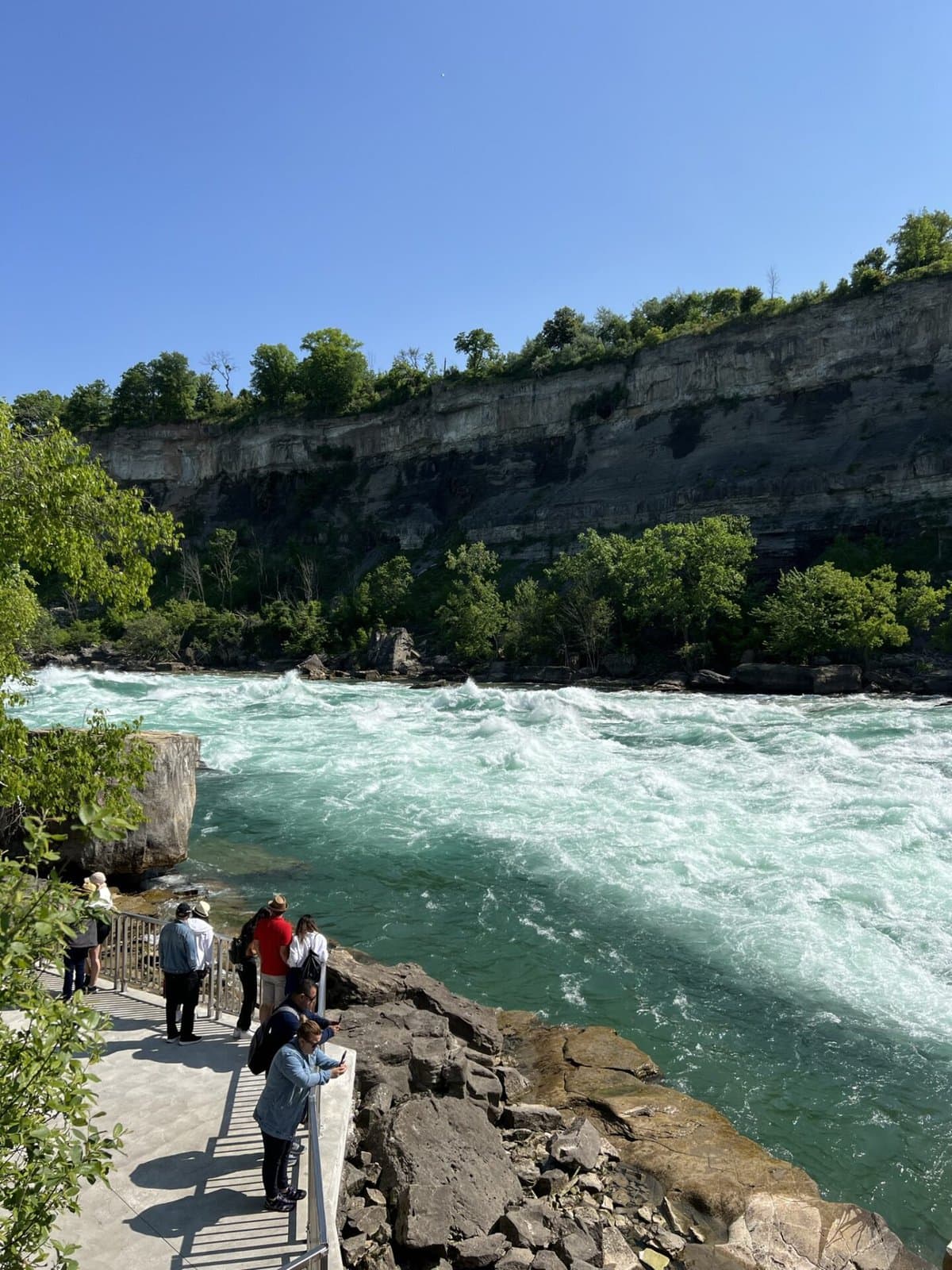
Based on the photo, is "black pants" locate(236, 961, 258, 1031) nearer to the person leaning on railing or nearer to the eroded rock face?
the person leaning on railing

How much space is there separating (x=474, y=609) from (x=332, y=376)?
4900cm

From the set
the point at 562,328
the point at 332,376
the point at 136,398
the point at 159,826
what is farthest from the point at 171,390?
the point at 159,826

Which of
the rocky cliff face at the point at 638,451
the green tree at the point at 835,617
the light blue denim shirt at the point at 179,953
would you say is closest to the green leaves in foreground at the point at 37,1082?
the light blue denim shirt at the point at 179,953

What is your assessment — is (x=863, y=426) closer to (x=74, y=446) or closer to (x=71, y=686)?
(x=71, y=686)

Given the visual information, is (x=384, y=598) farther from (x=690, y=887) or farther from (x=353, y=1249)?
(x=353, y=1249)

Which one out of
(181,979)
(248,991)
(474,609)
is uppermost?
(474,609)

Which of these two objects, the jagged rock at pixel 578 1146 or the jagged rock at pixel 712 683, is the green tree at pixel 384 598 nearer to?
the jagged rock at pixel 712 683

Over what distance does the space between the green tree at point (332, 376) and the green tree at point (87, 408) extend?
29.6m

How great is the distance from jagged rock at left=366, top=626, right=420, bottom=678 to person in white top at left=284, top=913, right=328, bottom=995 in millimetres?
48194

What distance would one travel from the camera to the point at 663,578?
51.2 meters

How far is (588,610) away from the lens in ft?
177

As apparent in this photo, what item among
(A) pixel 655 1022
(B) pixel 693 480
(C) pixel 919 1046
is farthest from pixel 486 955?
(B) pixel 693 480

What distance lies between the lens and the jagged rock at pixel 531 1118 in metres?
7.58

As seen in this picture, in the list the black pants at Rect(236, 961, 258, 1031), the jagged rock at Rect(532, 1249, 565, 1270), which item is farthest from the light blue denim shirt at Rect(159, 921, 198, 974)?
the jagged rock at Rect(532, 1249, 565, 1270)
